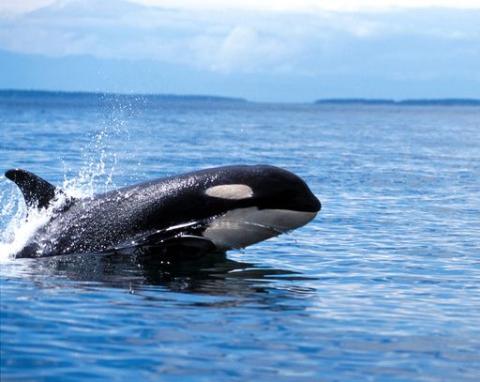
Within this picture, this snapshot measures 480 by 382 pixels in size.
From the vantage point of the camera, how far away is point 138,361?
324 inches

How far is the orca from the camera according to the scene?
12.7m

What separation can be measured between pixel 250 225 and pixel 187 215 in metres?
0.85

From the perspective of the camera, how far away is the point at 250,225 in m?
13.0

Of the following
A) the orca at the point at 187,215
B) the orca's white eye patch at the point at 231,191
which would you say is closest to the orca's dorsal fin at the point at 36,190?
the orca at the point at 187,215

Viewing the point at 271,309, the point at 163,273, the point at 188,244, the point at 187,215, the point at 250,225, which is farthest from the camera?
the point at 250,225

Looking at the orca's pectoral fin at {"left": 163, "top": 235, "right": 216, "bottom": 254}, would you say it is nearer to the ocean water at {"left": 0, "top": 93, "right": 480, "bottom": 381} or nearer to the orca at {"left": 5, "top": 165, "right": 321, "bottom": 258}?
the orca at {"left": 5, "top": 165, "right": 321, "bottom": 258}

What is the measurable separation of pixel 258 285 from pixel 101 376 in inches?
168

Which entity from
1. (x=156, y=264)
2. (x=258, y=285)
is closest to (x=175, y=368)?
(x=258, y=285)

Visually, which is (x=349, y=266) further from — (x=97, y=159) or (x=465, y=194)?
(x=97, y=159)

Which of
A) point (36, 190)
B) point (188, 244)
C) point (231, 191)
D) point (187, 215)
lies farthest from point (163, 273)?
point (36, 190)

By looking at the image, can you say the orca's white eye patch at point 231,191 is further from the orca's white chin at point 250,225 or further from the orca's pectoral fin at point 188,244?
the orca's pectoral fin at point 188,244

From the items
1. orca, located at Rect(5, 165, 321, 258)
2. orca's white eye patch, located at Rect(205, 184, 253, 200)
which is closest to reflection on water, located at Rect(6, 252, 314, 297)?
orca, located at Rect(5, 165, 321, 258)

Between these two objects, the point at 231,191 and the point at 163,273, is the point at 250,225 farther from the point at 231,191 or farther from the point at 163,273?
the point at 163,273

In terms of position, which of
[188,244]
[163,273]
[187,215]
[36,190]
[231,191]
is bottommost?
[163,273]
